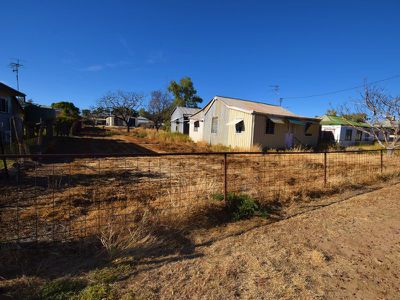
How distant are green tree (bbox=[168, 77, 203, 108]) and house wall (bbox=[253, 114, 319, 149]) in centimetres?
3846

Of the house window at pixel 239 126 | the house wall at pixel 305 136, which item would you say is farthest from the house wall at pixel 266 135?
the house wall at pixel 305 136

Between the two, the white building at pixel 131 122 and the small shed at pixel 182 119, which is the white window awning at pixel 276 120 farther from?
the white building at pixel 131 122

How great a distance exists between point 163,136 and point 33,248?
872 inches

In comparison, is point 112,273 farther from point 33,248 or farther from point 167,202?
point 167,202

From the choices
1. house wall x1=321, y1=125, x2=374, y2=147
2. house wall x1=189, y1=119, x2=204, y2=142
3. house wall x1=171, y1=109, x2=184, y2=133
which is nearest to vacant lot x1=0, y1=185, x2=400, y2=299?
house wall x1=189, y1=119, x2=204, y2=142

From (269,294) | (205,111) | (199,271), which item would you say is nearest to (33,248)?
(199,271)

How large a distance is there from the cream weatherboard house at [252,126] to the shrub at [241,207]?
12708mm

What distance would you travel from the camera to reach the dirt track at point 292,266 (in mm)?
2535

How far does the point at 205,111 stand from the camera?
23.4 meters

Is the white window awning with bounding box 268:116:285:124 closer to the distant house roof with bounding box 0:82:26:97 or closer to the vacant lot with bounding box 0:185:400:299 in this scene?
the vacant lot with bounding box 0:185:400:299

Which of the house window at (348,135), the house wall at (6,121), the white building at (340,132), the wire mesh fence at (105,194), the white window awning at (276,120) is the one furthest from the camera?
the house window at (348,135)

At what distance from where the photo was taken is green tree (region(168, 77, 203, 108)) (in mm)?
57438

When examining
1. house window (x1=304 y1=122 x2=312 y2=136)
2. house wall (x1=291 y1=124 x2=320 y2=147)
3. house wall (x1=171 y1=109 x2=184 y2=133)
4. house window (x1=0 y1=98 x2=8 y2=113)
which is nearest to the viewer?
house window (x1=0 y1=98 x2=8 y2=113)

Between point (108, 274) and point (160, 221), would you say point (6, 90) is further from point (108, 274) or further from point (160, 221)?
point (108, 274)
